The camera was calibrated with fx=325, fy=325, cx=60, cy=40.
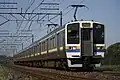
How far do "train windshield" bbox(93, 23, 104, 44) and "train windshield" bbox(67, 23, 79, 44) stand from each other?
102 cm

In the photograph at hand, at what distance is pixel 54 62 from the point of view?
23938 millimetres

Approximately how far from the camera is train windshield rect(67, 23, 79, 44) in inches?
761

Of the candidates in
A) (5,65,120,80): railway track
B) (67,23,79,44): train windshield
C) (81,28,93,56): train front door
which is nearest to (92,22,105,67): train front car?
(81,28,93,56): train front door

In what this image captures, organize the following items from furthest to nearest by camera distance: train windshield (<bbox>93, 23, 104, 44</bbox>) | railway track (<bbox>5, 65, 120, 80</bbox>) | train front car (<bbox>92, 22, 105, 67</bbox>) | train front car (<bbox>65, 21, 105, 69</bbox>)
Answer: train windshield (<bbox>93, 23, 104, 44</bbox>), train front car (<bbox>92, 22, 105, 67</bbox>), train front car (<bbox>65, 21, 105, 69</bbox>), railway track (<bbox>5, 65, 120, 80</bbox>)

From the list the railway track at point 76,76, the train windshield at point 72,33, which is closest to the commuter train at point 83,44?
the train windshield at point 72,33

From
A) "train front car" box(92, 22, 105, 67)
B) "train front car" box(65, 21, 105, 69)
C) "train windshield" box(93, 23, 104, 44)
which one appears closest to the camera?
"train front car" box(65, 21, 105, 69)

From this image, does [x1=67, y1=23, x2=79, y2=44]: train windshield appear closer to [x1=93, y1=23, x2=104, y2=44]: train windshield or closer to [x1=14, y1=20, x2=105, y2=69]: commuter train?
[x1=14, y1=20, x2=105, y2=69]: commuter train

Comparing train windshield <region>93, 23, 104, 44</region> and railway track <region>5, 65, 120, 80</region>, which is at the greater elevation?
train windshield <region>93, 23, 104, 44</region>

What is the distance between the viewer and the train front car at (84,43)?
19000 mm

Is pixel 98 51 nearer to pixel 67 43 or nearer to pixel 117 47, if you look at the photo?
pixel 67 43

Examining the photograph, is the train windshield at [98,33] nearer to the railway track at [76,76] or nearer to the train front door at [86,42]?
the train front door at [86,42]

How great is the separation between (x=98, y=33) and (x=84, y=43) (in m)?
1.09

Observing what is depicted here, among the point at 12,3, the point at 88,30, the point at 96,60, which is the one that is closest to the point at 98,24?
the point at 88,30

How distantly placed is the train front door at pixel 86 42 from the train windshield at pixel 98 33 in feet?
0.83
